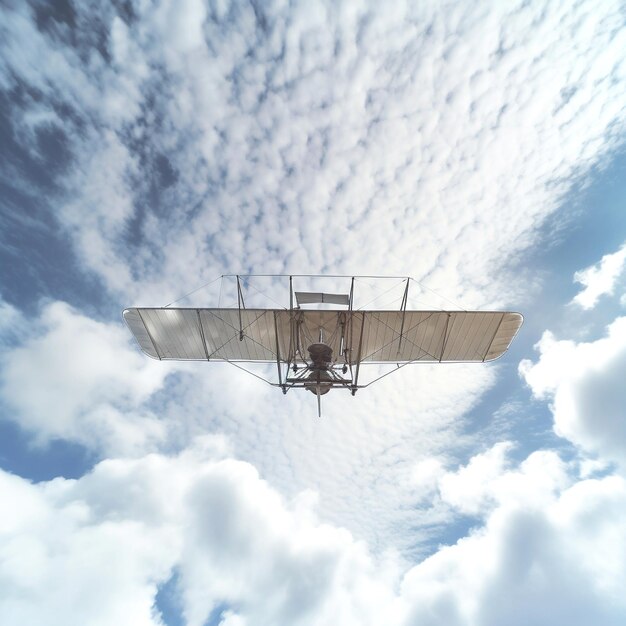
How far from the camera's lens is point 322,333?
17.2 meters

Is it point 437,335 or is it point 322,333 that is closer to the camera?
point 322,333

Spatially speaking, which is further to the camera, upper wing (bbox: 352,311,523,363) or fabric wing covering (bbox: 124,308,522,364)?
upper wing (bbox: 352,311,523,363)

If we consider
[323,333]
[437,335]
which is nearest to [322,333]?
[323,333]

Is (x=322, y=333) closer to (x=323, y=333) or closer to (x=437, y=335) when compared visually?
(x=323, y=333)

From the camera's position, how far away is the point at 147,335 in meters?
17.1

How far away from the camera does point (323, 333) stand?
17.7 meters

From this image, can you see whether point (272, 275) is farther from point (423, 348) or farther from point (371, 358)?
point (423, 348)

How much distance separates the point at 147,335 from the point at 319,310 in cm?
827

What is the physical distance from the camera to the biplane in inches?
639

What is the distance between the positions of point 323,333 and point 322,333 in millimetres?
474

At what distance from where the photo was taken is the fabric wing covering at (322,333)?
16.4 m

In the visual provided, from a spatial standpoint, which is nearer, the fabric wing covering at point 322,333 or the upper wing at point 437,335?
the fabric wing covering at point 322,333

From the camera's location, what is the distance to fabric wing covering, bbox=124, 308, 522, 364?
16.4m

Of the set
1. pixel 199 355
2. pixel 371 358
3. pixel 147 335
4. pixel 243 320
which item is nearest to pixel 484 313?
pixel 371 358
